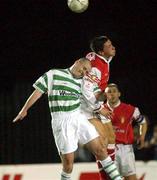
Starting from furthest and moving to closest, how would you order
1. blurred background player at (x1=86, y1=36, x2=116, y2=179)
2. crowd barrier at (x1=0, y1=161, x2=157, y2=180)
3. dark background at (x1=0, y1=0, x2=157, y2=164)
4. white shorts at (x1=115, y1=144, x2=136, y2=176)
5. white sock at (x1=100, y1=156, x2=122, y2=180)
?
dark background at (x1=0, y1=0, x2=157, y2=164) → white shorts at (x1=115, y1=144, x2=136, y2=176) → crowd barrier at (x1=0, y1=161, x2=157, y2=180) → blurred background player at (x1=86, y1=36, x2=116, y2=179) → white sock at (x1=100, y1=156, x2=122, y2=180)

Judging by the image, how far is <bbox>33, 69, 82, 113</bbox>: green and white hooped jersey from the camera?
8.28 metres

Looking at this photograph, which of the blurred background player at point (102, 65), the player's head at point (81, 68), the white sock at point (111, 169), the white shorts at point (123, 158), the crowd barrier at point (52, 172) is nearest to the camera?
the white sock at point (111, 169)

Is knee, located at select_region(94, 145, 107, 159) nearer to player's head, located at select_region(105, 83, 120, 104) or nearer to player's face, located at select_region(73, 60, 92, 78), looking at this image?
player's face, located at select_region(73, 60, 92, 78)

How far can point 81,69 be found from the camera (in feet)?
27.4

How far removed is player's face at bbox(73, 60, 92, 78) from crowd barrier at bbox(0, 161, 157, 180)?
1.66 metres

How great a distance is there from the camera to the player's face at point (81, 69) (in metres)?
8.35

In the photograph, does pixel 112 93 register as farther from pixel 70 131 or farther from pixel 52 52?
pixel 52 52

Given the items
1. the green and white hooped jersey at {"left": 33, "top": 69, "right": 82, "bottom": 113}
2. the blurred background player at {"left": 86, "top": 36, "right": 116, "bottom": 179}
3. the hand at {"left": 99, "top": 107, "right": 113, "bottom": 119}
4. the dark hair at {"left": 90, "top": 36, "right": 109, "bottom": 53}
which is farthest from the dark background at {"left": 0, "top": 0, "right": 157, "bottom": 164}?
the green and white hooped jersey at {"left": 33, "top": 69, "right": 82, "bottom": 113}

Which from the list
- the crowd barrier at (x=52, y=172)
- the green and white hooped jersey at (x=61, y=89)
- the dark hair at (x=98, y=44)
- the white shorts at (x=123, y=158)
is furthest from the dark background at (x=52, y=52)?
the green and white hooped jersey at (x=61, y=89)

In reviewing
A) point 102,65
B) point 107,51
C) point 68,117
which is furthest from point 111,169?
point 107,51

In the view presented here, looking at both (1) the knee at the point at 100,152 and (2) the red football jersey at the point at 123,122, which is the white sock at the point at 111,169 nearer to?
(1) the knee at the point at 100,152

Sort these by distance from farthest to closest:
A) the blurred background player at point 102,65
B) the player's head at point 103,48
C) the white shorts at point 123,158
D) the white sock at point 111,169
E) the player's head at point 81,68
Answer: the white shorts at point 123,158, the player's head at point 103,48, the blurred background player at point 102,65, the player's head at point 81,68, the white sock at point 111,169

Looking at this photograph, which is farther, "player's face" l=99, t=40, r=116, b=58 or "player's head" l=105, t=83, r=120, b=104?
"player's head" l=105, t=83, r=120, b=104

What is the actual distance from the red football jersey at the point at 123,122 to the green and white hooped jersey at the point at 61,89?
1.50 m
